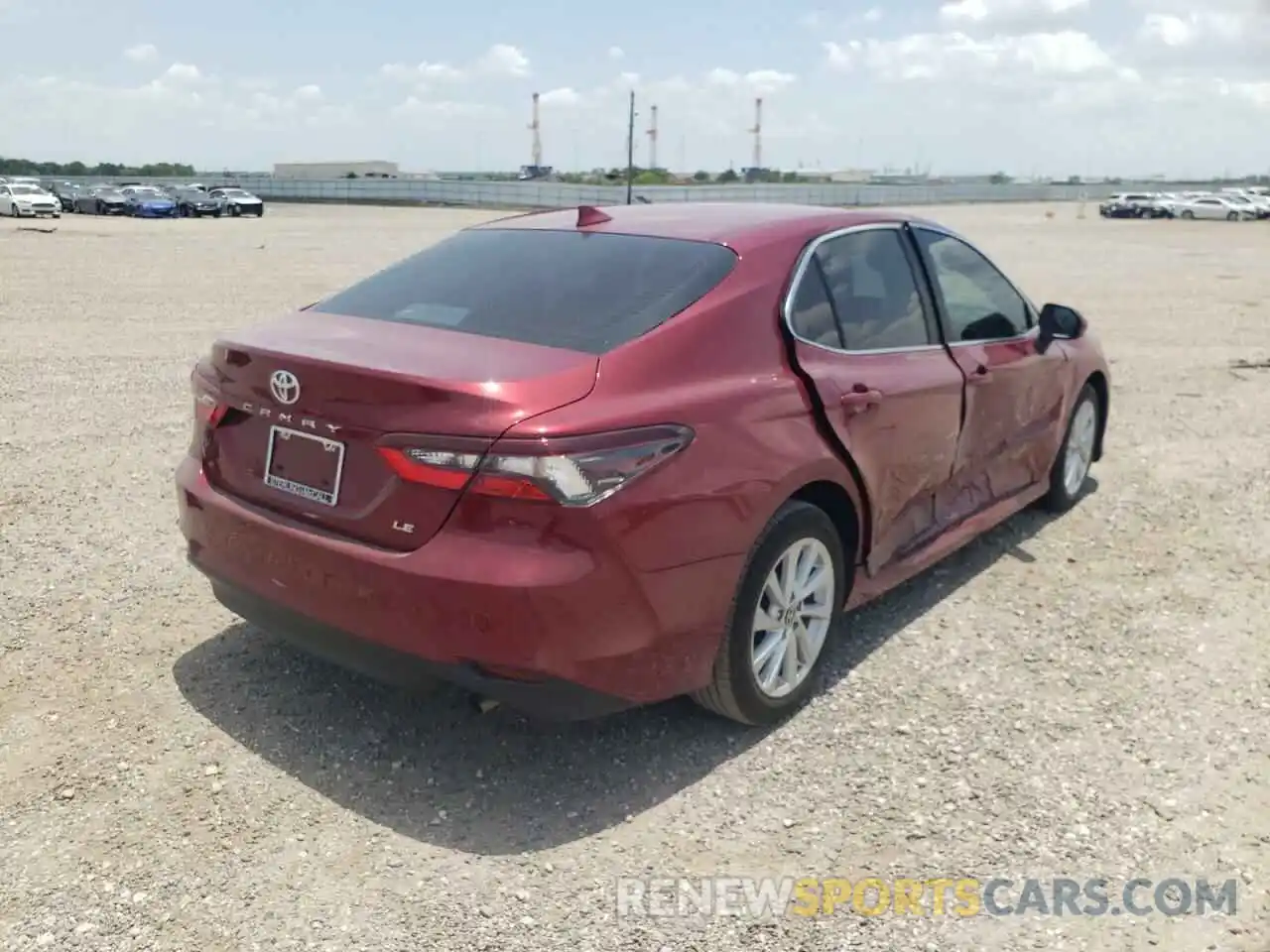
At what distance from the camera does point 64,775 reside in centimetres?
332

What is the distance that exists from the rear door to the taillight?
1.00m

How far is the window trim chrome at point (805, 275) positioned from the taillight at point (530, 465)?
38.1 inches

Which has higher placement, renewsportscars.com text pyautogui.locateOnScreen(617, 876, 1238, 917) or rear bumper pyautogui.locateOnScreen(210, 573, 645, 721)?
rear bumper pyautogui.locateOnScreen(210, 573, 645, 721)

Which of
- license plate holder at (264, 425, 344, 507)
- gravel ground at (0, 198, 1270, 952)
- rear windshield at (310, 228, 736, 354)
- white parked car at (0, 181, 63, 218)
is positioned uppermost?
white parked car at (0, 181, 63, 218)

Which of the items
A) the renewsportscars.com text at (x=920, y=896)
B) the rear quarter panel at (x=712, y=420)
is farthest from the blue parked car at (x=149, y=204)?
the renewsportscars.com text at (x=920, y=896)

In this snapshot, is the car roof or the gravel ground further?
the car roof

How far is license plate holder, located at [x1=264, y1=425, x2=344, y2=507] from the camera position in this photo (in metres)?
3.15

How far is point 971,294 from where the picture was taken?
4.96m

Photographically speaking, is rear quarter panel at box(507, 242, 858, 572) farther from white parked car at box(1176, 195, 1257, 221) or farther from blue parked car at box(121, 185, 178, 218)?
white parked car at box(1176, 195, 1257, 221)

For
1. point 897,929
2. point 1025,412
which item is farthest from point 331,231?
point 897,929

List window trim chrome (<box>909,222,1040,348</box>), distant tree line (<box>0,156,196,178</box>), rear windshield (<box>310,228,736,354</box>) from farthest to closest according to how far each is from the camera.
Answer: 1. distant tree line (<box>0,156,196,178</box>)
2. window trim chrome (<box>909,222,1040,348</box>)
3. rear windshield (<box>310,228,736,354</box>)

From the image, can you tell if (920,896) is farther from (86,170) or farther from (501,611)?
(86,170)

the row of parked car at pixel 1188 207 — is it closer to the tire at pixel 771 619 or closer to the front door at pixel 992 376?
the front door at pixel 992 376

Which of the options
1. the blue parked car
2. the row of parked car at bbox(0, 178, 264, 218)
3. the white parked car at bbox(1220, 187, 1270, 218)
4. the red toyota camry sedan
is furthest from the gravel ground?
the white parked car at bbox(1220, 187, 1270, 218)
